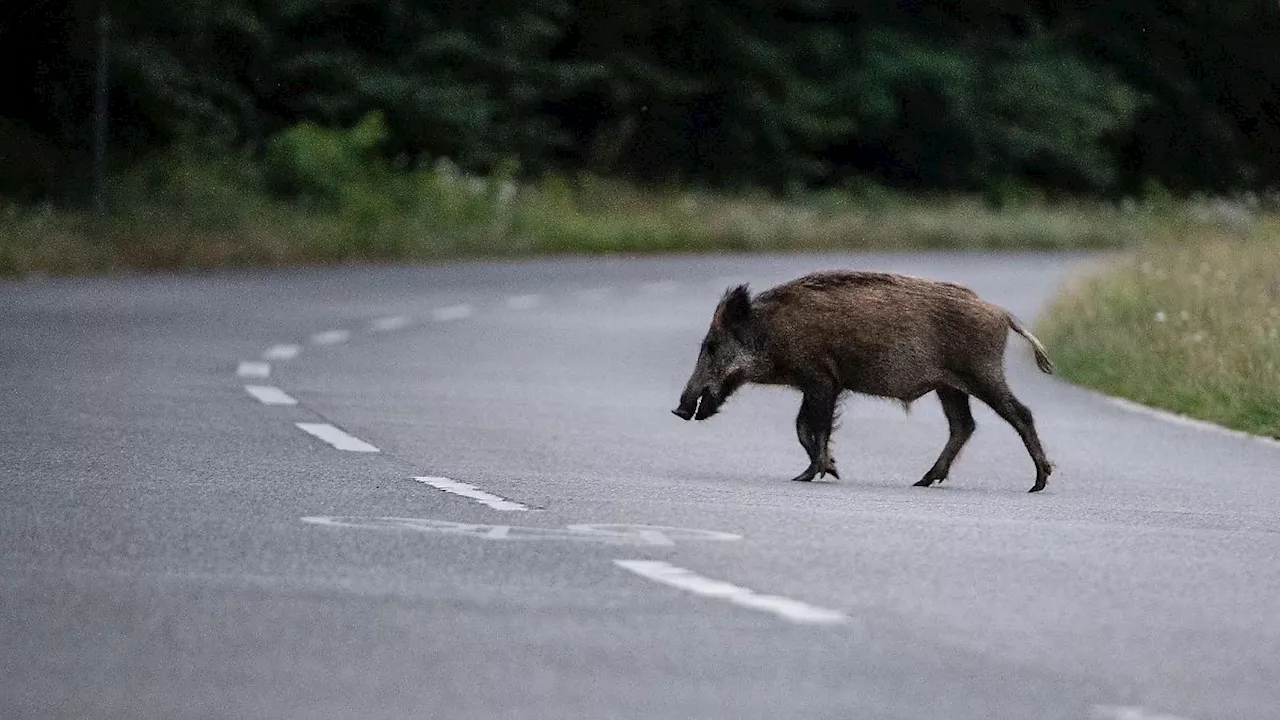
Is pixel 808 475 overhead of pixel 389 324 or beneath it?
beneath

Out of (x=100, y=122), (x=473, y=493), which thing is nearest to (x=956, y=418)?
(x=473, y=493)

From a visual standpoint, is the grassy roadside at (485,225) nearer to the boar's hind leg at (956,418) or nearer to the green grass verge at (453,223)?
the green grass verge at (453,223)

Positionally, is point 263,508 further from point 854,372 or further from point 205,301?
point 205,301

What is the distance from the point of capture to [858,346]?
12984 mm

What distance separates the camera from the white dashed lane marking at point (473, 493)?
1088 centimetres

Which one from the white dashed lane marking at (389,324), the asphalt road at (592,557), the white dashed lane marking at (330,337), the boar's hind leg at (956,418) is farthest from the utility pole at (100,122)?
the boar's hind leg at (956,418)

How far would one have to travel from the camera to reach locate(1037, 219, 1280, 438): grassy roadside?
18.2 m

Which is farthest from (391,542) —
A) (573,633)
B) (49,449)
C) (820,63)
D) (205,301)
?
(820,63)

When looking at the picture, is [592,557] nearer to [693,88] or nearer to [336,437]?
[336,437]

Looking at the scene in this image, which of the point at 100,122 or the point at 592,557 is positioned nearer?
the point at 592,557

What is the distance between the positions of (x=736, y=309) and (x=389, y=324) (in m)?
13.3

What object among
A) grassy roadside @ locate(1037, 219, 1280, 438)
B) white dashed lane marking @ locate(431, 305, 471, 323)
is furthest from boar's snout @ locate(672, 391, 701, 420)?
white dashed lane marking @ locate(431, 305, 471, 323)

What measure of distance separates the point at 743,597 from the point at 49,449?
17.5ft

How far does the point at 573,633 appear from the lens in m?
7.45
